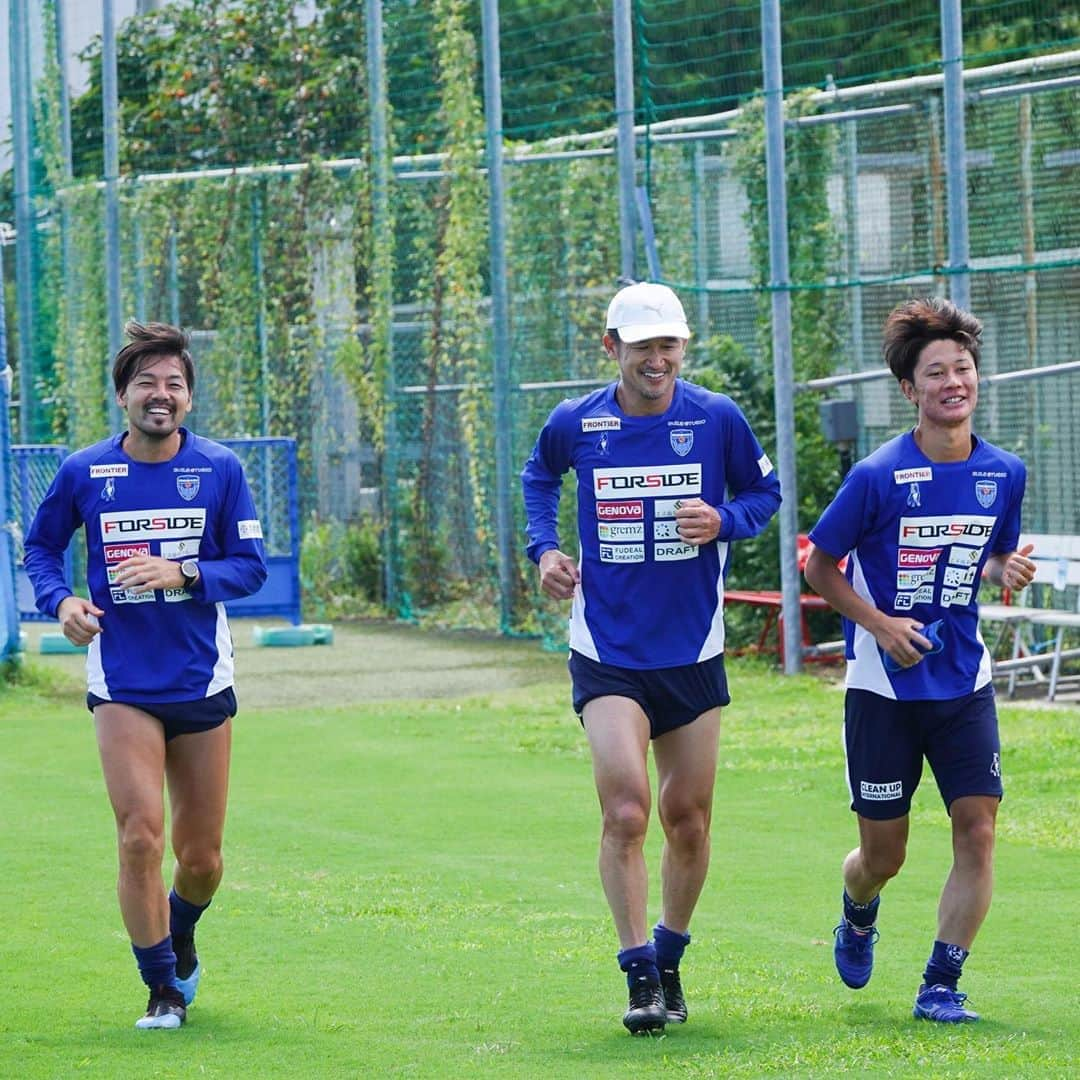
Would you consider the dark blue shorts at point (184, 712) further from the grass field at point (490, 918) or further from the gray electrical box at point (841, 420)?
the gray electrical box at point (841, 420)

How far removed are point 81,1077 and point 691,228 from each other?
39.9 feet

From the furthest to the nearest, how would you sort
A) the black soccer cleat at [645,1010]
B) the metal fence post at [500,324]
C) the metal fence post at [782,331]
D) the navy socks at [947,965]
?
the metal fence post at [500,324], the metal fence post at [782,331], the navy socks at [947,965], the black soccer cleat at [645,1010]

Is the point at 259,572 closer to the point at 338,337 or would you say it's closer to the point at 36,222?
the point at 338,337

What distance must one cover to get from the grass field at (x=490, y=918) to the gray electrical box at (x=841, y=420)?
7.62 ft

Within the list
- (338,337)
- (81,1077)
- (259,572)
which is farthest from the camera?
(338,337)

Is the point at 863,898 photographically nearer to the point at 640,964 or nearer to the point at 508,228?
the point at 640,964

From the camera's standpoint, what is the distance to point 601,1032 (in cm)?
592

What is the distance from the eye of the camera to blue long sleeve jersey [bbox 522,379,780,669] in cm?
625

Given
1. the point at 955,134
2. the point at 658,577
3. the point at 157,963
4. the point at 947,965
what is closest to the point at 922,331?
the point at 658,577

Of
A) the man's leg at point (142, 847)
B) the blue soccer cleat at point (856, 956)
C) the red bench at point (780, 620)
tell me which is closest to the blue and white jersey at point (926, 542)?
the blue soccer cleat at point (856, 956)

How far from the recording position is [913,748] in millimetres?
6137

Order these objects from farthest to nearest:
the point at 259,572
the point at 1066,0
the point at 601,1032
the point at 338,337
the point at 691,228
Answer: the point at 338,337
the point at 691,228
the point at 1066,0
the point at 259,572
the point at 601,1032

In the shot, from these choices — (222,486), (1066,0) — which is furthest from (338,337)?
(222,486)

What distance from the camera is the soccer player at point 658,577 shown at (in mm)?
6195
